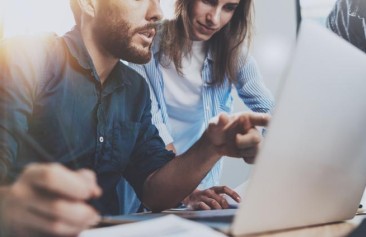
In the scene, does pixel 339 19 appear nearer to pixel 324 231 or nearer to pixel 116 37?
pixel 116 37

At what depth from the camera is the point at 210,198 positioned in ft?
4.02

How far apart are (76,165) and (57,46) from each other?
34cm

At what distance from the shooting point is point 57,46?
1.17 m

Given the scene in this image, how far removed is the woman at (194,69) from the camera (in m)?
1.33

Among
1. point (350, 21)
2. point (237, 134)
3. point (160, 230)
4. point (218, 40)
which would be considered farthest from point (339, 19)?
point (160, 230)

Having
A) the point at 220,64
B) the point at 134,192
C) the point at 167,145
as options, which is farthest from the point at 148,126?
the point at 220,64

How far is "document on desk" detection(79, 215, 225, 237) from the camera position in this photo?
2.28ft

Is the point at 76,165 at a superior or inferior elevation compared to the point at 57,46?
inferior

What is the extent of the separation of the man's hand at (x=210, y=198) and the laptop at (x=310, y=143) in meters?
0.30

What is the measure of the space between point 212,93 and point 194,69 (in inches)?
4.0

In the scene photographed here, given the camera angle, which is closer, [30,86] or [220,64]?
[30,86]

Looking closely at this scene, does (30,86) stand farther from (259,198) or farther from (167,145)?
(259,198)

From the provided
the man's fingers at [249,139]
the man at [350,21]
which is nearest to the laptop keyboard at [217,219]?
the man's fingers at [249,139]

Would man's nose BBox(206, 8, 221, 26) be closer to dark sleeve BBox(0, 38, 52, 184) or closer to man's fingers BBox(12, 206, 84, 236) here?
dark sleeve BBox(0, 38, 52, 184)
